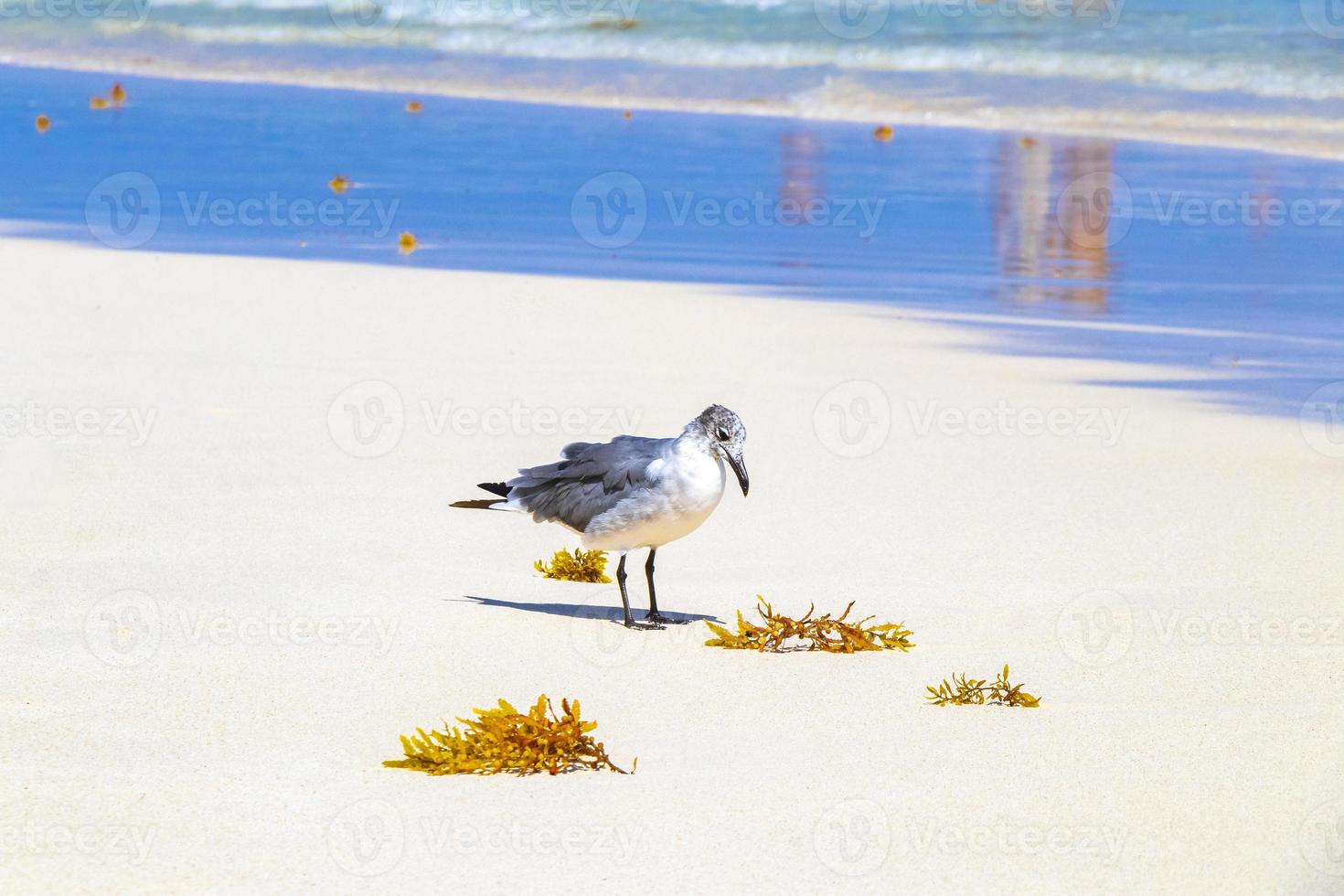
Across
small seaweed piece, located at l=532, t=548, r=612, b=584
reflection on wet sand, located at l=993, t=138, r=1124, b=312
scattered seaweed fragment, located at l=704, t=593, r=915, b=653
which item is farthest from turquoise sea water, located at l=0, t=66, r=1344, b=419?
scattered seaweed fragment, located at l=704, t=593, r=915, b=653

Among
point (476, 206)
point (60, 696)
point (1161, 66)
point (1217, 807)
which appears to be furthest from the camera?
point (1161, 66)

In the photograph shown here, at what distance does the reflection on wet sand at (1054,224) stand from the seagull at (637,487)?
6.17 m

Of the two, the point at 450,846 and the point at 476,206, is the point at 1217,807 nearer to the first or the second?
the point at 450,846

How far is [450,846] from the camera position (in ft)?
13.5

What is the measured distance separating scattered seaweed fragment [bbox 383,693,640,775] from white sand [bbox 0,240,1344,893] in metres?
0.05

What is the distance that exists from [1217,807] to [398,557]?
3.12m

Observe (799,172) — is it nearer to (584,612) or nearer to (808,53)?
(584,612)

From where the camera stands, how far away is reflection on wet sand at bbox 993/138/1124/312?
12.2 metres

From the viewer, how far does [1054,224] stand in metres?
14.7

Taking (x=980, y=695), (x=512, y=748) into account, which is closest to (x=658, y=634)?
(x=980, y=695)

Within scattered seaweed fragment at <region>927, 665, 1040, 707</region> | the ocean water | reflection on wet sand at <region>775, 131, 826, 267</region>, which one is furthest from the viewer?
the ocean water

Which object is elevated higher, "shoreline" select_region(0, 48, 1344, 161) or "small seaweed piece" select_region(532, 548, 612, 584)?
"shoreline" select_region(0, 48, 1344, 161)

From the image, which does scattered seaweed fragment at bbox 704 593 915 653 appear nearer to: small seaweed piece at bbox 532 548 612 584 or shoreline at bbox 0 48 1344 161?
small seaweed piece at bbox 532 548 612 584

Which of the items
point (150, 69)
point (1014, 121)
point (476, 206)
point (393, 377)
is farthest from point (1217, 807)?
point (150, 69)
